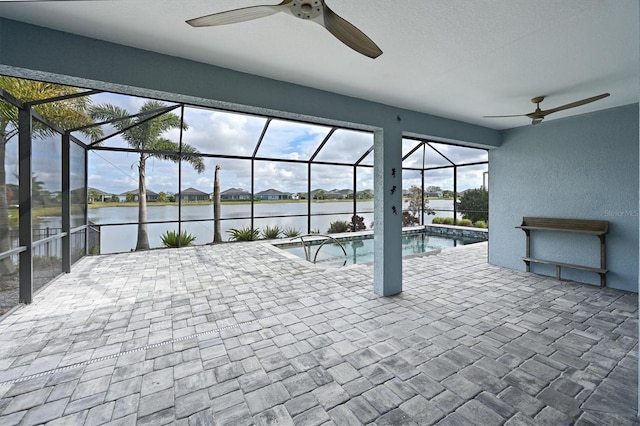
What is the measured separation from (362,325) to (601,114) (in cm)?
508

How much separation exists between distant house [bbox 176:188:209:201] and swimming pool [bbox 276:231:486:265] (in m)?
3.05

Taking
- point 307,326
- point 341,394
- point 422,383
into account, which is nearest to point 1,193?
point 307,326

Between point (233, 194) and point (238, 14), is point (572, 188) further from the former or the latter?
point (233, 194)

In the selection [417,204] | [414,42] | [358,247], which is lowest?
[358,247]

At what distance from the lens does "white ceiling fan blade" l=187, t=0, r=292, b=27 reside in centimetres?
164

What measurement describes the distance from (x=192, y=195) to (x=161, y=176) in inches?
42.2

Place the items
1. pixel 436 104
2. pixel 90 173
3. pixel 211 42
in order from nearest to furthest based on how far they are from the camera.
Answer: pixel 211 42 → pixel 436 104 → pixel 90 173

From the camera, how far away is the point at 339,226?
34.0 feet

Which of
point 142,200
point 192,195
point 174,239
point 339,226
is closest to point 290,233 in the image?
point 339,226

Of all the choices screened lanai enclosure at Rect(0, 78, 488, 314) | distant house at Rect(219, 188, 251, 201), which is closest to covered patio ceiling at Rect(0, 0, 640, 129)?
screened lanai enclosure at Rect(0, 78, 488, 314)

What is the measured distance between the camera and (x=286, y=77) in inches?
126

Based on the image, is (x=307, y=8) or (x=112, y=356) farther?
(x=112, y=356)

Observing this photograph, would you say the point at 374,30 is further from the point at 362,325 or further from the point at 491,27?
the point at 362,325

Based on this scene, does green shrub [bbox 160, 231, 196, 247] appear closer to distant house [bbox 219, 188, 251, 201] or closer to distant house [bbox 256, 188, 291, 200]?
distant house [bbox 219, 188, 251, 201]
